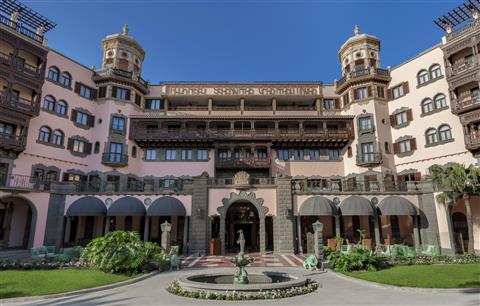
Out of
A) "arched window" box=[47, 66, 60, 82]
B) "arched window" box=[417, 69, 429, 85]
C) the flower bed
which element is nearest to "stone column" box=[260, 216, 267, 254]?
the flower bed

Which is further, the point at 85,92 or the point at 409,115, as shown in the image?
the point at 85,92

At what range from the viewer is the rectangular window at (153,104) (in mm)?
38812

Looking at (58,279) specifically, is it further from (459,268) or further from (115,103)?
(115,103)

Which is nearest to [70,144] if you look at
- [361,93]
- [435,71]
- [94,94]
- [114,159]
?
[114,159]

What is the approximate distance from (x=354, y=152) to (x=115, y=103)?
29.6m

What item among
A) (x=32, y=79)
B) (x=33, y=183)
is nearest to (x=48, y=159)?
(x=33, y=183)

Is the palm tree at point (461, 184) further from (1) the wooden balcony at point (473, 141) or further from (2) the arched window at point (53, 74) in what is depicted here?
(2) the arched window at point (53, 74)

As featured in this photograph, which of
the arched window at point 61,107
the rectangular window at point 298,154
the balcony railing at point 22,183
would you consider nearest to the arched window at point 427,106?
the rectangular window at point 298,154

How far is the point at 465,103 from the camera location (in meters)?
27.5

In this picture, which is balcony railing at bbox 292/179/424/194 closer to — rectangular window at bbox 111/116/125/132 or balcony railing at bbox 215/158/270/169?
balcony railing at bbox 215/158/270/169

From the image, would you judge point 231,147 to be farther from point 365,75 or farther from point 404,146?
point 404,146

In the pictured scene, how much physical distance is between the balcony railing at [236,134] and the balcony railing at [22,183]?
417 inches

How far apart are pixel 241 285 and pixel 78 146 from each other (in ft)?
95.0

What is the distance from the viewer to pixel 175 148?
1431 inches
